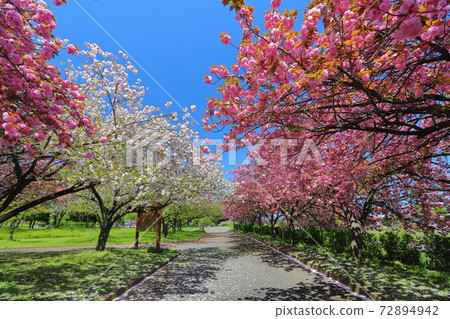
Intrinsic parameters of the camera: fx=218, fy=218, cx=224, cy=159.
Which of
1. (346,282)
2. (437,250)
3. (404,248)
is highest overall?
(437,250)

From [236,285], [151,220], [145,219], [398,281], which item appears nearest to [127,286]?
[236,285]

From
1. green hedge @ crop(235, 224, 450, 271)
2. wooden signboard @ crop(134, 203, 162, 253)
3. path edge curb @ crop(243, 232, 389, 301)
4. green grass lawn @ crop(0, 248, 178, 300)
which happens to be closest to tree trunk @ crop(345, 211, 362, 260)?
green hedge @ crop(235, 224, 450, 271)

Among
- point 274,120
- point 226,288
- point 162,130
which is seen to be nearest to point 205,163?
point 162,130

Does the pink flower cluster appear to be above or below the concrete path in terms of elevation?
above

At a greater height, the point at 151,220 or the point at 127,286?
the point at 151,220

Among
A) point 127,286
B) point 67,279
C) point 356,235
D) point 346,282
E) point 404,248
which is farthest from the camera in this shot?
point 356,235

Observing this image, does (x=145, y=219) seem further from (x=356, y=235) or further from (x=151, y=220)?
(x=356, y=235)

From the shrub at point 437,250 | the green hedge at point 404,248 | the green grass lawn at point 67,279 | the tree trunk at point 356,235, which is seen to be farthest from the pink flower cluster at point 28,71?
the shrub at point 437,250

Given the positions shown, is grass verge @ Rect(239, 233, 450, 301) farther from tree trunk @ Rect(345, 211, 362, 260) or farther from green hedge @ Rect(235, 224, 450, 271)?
tree trunk @ Rect(345, 211, 362, 260)

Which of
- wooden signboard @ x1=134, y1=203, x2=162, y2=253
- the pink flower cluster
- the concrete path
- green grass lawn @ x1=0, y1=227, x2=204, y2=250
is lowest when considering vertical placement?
green grass lawn @ x1=0, y1=227, x2=204, y2=250

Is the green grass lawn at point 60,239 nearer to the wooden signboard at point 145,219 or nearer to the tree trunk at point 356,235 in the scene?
the wooden signboard at point 145,219

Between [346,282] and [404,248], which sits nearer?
[346,282]

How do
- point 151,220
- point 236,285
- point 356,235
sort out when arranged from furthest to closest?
point 151,220 < point 356,235 < point 236,285
